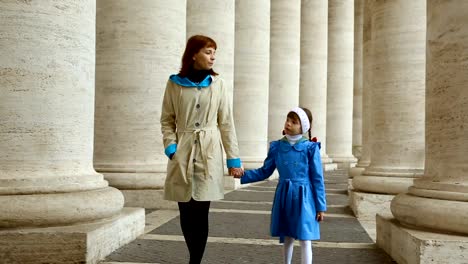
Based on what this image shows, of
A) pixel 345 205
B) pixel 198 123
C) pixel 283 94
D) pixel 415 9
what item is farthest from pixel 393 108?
pixel 283 94

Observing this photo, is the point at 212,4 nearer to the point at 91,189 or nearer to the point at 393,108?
the point at 393,108

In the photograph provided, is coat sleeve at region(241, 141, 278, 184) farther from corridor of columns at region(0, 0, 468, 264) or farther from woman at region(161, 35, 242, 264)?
corridor of columns at region(0, 0, 468, 264)

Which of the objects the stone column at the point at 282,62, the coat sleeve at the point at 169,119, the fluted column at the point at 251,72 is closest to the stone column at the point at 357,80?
the stone column at the point at 282,62

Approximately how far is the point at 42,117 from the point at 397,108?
11629 millimetres

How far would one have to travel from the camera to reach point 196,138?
29.8 feet

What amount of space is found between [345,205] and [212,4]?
1192 centimetres

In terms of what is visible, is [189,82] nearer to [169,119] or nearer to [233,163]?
[169,119]

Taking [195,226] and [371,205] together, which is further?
[371,205]

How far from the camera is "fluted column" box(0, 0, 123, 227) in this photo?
1025cm

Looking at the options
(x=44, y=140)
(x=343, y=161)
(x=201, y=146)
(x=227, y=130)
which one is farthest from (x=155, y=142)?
(x=343, y=161)

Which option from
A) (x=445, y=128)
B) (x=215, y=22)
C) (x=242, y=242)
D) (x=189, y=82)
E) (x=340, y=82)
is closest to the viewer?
(x=189, y=82)

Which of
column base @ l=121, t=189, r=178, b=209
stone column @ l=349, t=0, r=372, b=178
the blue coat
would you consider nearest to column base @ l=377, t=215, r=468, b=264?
the blue coat

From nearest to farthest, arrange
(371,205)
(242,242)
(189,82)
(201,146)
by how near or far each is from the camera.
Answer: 1. (201,146)
2. (189,82)
3. (242,242)
4. (371,205)

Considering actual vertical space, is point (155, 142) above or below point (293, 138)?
below
